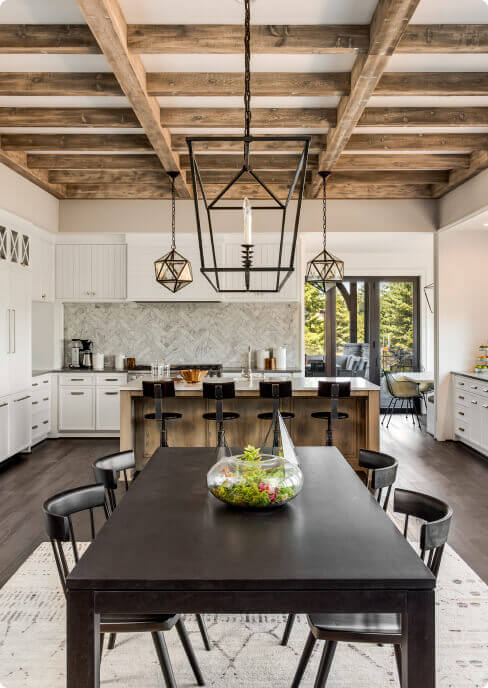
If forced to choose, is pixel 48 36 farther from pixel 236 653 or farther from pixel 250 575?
pixel 236 653

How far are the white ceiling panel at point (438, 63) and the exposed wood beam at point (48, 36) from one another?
1928 millimetres

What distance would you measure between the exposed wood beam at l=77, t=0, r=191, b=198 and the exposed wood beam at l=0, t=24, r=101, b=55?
198 mm

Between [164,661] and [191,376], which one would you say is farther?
[191,376]

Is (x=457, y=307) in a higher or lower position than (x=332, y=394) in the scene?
higher

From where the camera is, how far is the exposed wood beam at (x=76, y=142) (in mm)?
4875

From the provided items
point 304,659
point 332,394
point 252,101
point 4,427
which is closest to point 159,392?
point 332,394

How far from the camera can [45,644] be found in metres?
2.33

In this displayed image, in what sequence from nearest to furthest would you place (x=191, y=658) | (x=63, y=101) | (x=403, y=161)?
(x=191, y=658)
(x=63, y=101)
(x=403, y=161)

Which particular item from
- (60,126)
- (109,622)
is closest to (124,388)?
(60,126)

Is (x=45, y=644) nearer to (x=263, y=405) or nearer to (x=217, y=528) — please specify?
(x=217, y=528)

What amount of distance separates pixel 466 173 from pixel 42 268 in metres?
5.16

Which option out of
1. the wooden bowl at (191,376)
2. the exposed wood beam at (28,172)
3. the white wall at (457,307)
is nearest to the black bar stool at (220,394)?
the wooden bowl at (191,376)

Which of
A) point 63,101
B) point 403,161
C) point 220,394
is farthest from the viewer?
point 403,161

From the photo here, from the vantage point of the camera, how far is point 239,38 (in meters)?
3.02
